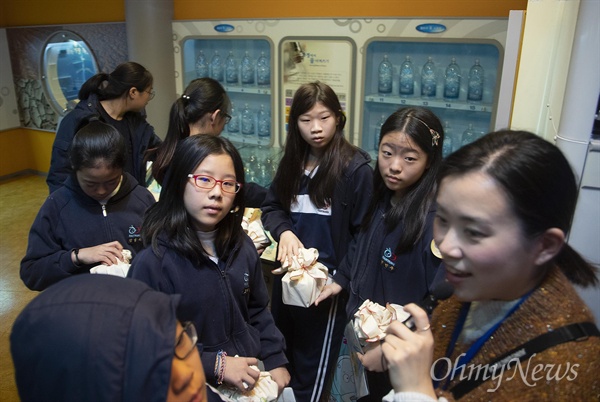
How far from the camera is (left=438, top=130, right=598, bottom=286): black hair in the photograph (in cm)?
92

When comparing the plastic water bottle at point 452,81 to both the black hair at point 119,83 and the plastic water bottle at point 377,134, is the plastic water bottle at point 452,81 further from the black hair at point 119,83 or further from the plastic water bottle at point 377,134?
the black hair at point 119,83

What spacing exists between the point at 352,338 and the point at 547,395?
974 mm

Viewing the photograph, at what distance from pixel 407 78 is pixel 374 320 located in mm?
2382

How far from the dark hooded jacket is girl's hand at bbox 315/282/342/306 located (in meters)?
1.25

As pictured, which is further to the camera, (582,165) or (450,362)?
(582,165)

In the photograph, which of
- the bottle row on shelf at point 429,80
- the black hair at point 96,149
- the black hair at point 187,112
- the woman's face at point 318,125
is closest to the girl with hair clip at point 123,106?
the black hair at point 187,112

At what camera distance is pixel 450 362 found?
112cm

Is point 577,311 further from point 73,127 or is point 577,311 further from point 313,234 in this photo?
point 73,127

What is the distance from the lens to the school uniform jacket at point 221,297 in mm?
1547

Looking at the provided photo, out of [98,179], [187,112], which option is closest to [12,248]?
[187,112]

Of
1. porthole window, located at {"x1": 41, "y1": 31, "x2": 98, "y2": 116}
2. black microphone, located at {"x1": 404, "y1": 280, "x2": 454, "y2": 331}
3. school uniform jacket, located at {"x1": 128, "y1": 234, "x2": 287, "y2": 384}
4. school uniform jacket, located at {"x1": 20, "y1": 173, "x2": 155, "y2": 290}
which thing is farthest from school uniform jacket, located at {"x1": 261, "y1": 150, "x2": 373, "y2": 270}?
porthole window, located at {"x1": 41, "y1": 31, "x2": 98, "y2": 116}

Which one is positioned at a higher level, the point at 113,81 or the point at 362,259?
the point at 113,81

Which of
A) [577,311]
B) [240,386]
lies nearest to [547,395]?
[577,311]

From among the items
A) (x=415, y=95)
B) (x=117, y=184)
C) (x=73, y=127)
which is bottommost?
(x=117, y=184)
